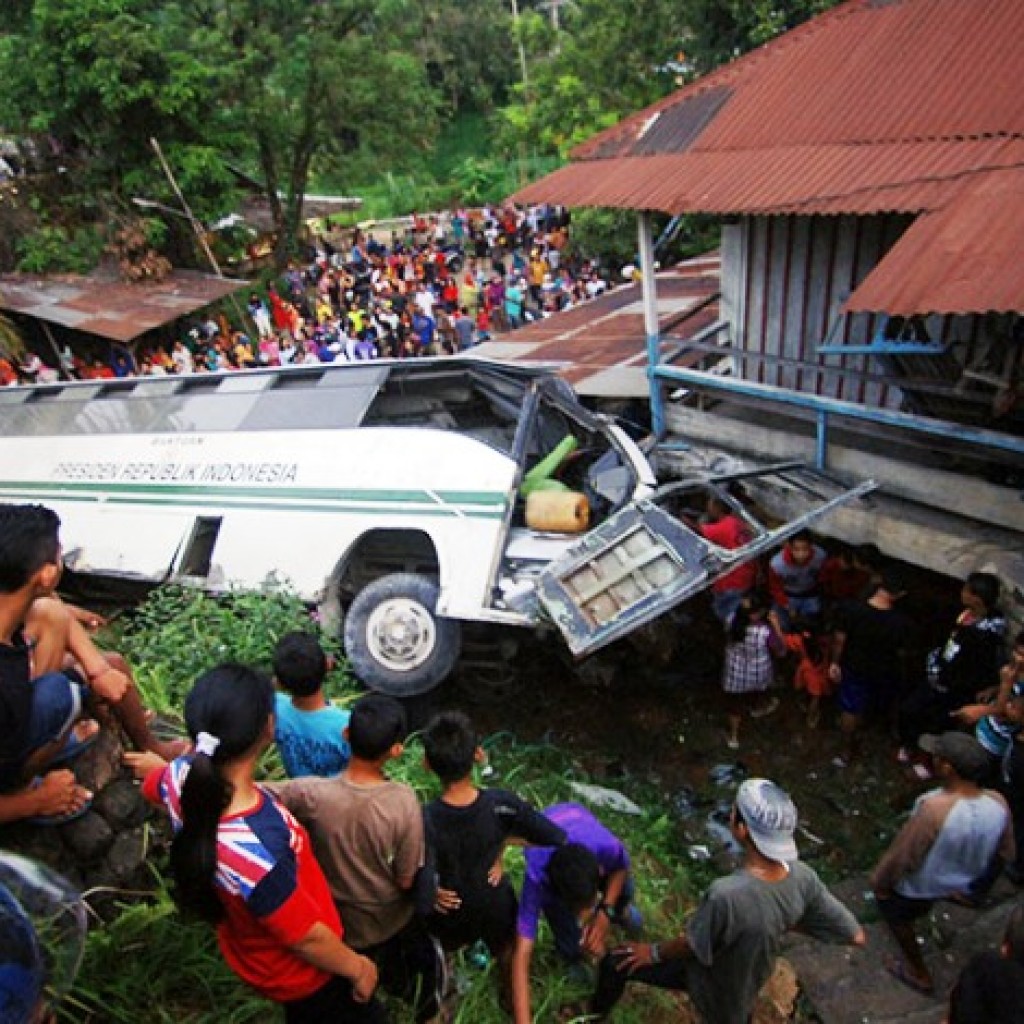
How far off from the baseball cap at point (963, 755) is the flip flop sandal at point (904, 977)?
1.28 meters

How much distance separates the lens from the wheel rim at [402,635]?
532cm

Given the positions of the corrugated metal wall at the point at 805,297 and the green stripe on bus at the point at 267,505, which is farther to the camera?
the corrugated metal wall at the point at 805,297

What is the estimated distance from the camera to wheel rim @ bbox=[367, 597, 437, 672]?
5.32m

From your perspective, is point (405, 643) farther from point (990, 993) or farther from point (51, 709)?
point (990, 993)

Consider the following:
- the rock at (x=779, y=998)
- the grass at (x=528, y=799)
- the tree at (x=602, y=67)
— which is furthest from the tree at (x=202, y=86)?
the rock at (x=779, y=998)

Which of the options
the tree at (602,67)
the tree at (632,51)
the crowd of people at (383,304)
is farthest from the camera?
the crowd of people at (383,304)

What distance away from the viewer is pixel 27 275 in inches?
631

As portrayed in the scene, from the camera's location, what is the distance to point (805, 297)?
6484mm

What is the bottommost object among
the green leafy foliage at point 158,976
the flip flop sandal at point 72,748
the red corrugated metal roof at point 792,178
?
the green leafy foliage at point 158,976

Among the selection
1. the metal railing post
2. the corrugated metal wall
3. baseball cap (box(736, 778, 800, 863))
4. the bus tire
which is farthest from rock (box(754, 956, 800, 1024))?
the corrugated metal wall

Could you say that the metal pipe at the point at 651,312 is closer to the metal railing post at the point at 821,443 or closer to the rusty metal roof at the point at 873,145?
the rusty metal roof at the point at 873,145

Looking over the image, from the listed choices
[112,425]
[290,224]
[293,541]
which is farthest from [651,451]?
[290,224]

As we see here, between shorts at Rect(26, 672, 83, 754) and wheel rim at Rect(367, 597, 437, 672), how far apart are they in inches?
109

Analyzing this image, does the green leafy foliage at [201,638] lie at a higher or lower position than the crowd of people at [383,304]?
higher
